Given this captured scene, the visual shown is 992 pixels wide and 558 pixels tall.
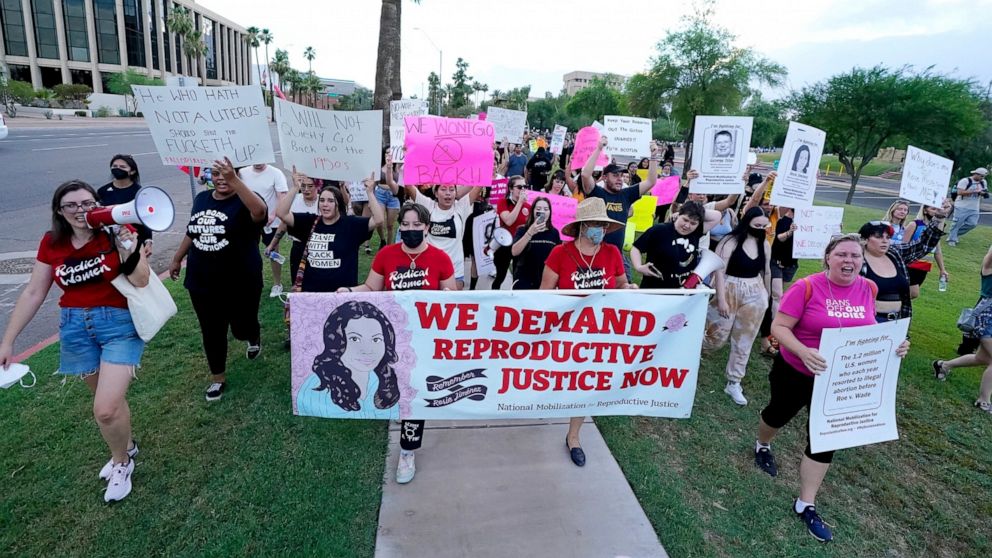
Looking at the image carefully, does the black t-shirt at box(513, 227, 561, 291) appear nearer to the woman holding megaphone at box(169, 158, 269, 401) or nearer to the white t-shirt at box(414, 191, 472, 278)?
the white t-shirt at box(414, 191, 472, 278)

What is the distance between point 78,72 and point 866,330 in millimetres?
87620

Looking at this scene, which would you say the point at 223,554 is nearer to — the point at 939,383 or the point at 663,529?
the point at 663,529

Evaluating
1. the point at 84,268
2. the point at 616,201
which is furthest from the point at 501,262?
the point at 84,268

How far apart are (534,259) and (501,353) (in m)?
1.90

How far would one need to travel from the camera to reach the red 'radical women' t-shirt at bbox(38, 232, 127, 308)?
3.06 m

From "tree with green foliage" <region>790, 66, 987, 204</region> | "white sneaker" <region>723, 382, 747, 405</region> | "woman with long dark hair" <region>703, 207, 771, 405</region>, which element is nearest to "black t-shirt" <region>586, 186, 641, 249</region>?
"woman with long dark hair" <region>703, 207, 771, 405</region>

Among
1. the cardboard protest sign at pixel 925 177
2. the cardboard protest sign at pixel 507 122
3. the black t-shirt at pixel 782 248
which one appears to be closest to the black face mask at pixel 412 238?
the black t-shirt at pixel 782 248

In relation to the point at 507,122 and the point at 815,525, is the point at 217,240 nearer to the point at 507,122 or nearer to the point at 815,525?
the point at 815,525

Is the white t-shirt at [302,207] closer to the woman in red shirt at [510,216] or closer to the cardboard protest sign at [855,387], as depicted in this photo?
the woman in red shirt at [510,216]

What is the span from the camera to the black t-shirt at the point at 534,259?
5008 mm

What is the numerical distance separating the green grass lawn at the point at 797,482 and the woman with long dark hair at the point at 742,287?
16.8 inches

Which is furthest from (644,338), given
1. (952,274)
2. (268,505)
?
(952,274)

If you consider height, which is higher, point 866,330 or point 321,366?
point 866,330

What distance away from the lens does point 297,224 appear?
16.9ft
